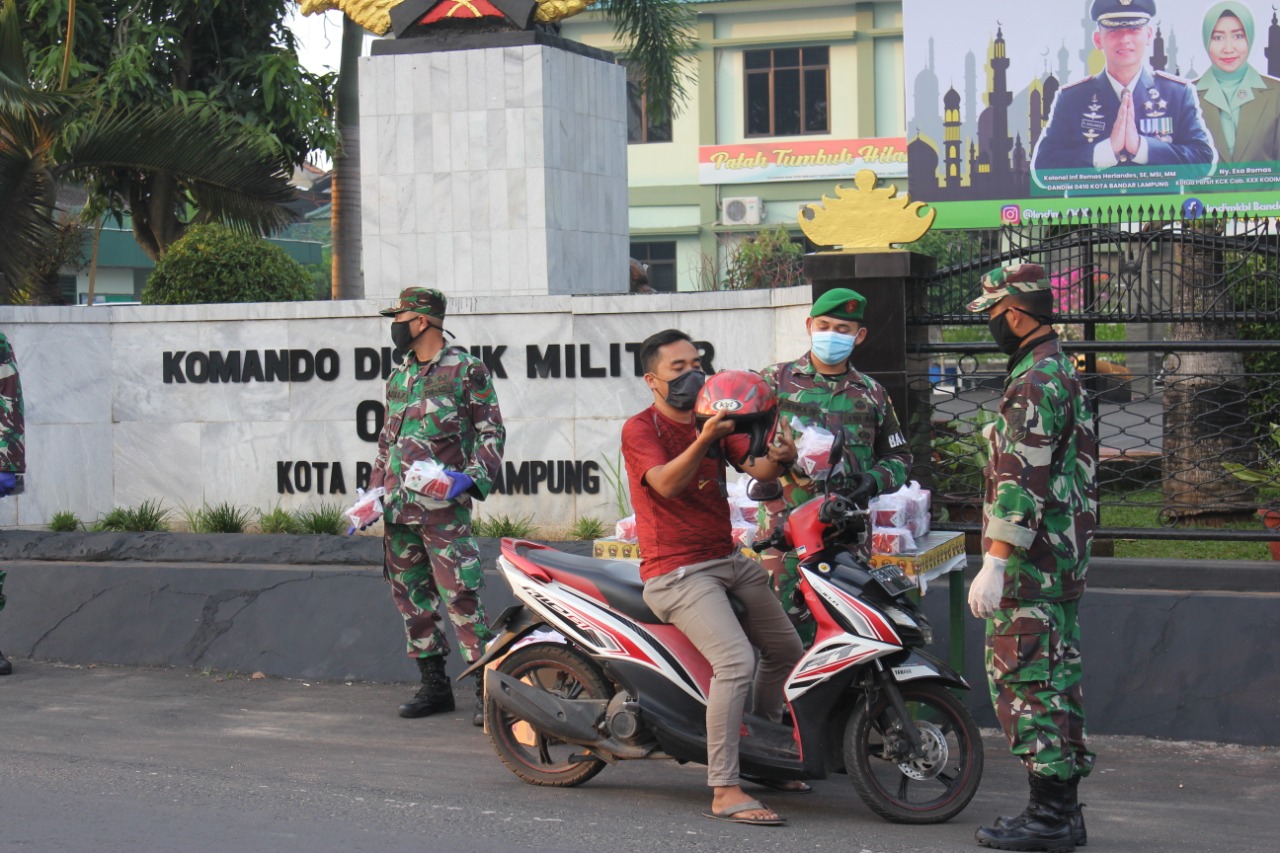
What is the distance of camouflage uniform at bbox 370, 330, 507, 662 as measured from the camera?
24.1 feet

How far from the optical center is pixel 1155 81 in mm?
30578

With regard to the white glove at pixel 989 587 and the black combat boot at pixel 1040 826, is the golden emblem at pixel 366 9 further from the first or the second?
the black combat boot at pixel 1040 826

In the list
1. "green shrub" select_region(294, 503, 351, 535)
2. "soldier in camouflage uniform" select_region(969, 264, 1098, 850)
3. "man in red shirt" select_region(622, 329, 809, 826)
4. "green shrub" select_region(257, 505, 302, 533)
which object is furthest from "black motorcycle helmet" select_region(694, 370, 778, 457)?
"green shrub" select_region(257, 505, 302, 533)

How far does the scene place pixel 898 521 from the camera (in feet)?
21.8

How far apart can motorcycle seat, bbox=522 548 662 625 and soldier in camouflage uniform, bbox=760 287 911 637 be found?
0.72m

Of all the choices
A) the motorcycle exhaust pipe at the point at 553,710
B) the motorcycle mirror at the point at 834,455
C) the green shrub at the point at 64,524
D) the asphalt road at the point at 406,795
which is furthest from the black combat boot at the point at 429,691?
the green shrub at the point at 64,524

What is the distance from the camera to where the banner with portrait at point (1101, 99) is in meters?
30.4

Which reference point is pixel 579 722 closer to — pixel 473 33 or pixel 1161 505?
pixel 1161 505

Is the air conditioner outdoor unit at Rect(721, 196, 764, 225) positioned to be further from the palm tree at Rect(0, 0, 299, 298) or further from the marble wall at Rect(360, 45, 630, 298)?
the marble wall at Rect(360, 45, 630, 298)

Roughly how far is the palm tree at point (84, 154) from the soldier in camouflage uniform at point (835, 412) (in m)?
6.52

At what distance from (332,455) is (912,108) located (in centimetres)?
2420

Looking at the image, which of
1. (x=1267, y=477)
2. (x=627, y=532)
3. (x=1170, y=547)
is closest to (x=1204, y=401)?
(x=1267, y=477)

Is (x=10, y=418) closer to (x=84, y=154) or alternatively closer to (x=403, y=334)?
(x=403, y=334)

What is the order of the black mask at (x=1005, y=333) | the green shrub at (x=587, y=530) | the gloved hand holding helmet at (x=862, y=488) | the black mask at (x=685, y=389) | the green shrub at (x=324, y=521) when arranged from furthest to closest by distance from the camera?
the green shrub at (x=324, y=521) < the green shrub at (x=587, y=530) < the gloved hand holding helmet at (x=862, y=488) < the black mask at (x=685, y=389) < the black mask at (x=1005, y=333)
